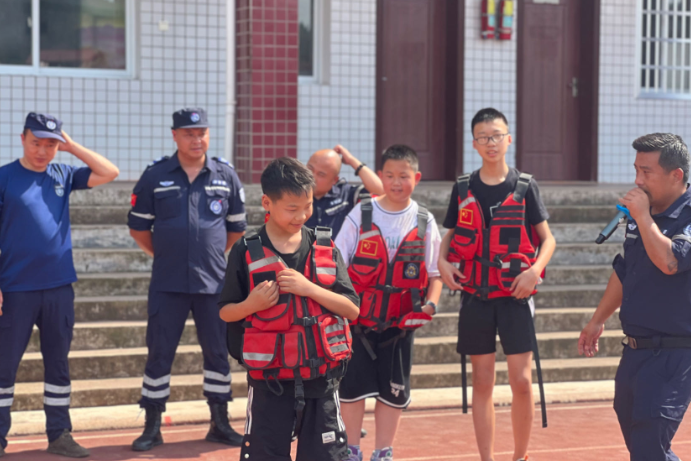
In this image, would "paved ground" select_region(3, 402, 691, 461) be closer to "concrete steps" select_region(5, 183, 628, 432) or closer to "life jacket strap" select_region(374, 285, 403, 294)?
"concrete steps" select_region(5, 183, 628, 432)

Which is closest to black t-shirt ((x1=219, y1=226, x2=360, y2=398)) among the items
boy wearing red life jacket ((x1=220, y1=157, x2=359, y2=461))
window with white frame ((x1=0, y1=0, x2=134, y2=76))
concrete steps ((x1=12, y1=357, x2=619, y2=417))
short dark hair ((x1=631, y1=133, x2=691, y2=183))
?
boy wearing red life jacket ((x1=220, y1=157, x2=359, y2=461))

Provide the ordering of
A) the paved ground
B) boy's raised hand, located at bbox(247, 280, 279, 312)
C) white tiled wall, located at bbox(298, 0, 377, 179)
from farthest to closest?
1. white tiled wall, located at bbox(298, 0, 377, 179)
2. the paved ground
3. boy's raised hand, located at bbox(247, 280, 279, 312)

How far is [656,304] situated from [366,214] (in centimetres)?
184

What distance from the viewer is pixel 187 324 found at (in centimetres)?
771

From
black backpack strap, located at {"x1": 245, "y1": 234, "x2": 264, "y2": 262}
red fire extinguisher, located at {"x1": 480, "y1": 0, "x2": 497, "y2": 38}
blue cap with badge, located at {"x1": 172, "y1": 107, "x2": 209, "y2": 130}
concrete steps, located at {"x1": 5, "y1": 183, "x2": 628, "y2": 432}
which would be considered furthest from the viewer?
red fire extinguisher, located at {"x1": 480, "y1": 0, "x2": 497, "y2": 38}

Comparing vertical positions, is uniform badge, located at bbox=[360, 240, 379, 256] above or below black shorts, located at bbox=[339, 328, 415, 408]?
above

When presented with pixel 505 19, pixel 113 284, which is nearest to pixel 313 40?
pixel 505 19

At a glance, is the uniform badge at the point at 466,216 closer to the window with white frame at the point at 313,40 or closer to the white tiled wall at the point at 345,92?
the white tiled wall at the point at 345,92

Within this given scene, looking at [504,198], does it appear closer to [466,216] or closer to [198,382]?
[466,216]

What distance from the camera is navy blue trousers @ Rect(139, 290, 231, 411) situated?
6.11 metres

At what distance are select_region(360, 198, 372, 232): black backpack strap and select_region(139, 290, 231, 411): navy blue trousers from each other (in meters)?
1.33

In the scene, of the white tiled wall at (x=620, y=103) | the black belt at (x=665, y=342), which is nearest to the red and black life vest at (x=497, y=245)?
the black belt at (x=665, y=342)

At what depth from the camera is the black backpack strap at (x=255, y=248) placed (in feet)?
13.3

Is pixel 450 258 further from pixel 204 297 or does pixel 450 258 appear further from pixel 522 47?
pixel 522 47
